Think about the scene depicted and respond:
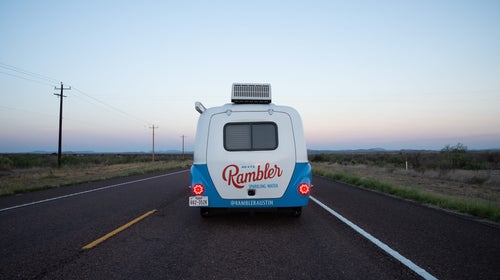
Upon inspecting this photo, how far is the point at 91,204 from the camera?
9.11m

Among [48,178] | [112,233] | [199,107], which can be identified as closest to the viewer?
[112,233]

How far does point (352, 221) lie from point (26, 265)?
5.61 meters

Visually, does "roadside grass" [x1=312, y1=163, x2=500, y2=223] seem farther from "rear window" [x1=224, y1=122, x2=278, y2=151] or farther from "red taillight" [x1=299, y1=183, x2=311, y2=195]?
"rear window" [x1=224, y1=122, x2=278, y2=151]

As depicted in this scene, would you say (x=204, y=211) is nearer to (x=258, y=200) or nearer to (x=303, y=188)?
(x=258, y=200)

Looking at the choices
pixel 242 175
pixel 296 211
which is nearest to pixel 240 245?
pixel 242 175

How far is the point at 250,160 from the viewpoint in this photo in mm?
6184

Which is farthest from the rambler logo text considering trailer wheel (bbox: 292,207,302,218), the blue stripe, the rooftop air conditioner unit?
the rooftop air conditioner unit

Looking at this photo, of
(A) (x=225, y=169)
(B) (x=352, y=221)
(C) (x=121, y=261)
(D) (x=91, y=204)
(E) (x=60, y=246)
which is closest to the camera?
(C) (x=121, y=261)

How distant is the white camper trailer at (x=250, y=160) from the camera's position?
6164 millimetres

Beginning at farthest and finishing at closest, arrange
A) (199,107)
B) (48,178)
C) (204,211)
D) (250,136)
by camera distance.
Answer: (48,178) → (199,107) → (204,211) → (250,136)

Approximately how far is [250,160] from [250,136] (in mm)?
494

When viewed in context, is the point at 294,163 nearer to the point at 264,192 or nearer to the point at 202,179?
the point at 264,192

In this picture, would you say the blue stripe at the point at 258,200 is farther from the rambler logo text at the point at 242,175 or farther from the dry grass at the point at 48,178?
the dry grass at the point at 48,178

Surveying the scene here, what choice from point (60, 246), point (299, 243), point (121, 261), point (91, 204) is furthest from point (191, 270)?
point (91, 204)
